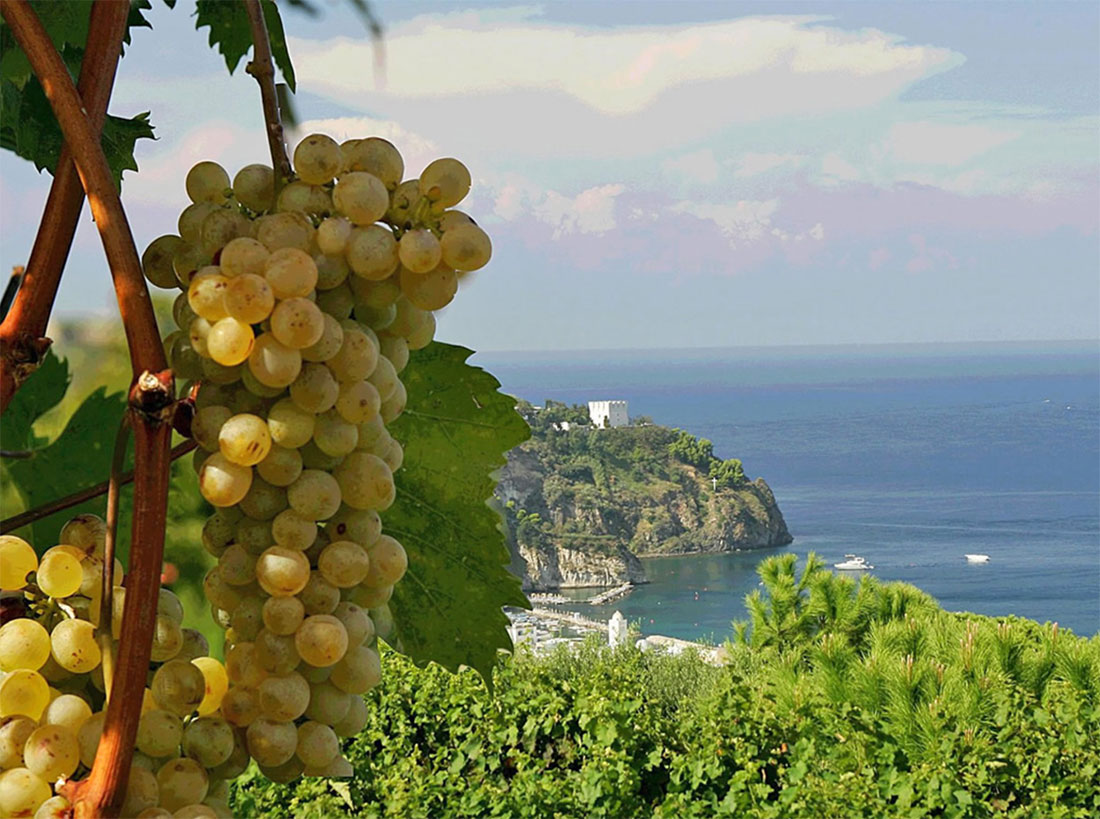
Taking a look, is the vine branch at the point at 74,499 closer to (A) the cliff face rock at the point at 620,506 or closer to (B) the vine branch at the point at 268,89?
(B) the vine branch at the point at 268,89

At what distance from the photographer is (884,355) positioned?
6569cm

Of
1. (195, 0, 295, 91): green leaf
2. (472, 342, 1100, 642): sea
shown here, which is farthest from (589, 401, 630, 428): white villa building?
(195, 0, 295, 91): green leaf

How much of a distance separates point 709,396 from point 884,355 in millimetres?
26361

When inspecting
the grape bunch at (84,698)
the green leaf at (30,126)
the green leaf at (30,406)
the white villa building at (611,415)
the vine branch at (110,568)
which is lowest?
the grape bunch at (84,698)

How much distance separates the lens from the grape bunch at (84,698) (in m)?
0.24

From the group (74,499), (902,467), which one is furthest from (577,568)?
(74,499)

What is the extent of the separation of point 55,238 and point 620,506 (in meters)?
20.1

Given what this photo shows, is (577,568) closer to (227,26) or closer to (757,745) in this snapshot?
(757,745)

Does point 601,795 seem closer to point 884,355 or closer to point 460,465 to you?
point 460,465

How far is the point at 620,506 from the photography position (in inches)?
795

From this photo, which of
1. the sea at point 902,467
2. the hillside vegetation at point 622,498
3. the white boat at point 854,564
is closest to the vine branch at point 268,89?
the sea at point 902,467

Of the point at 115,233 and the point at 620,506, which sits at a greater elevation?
the point at 115,233

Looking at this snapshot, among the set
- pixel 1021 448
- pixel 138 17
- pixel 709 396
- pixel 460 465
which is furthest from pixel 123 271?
pixel 709 396

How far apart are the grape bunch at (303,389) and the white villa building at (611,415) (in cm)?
2066
